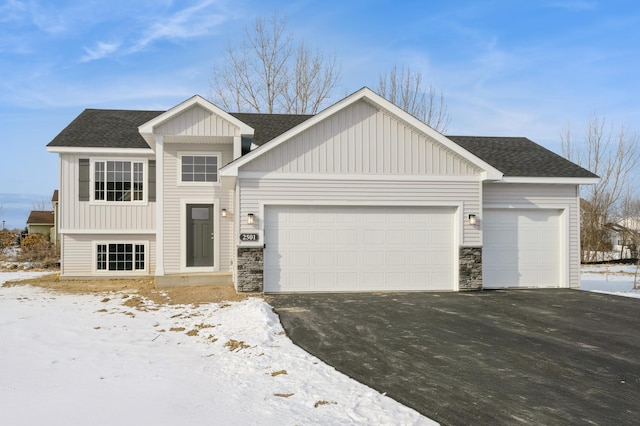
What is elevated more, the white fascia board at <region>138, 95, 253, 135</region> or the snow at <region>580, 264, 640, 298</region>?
the white fascia board at <region>138, 95, 253, 135</region>

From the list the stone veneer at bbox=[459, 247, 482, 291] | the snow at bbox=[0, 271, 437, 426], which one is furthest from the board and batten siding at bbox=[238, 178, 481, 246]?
the snow at bbox=[0, 271, 437, 426]

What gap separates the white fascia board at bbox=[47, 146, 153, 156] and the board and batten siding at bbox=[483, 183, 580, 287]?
10.3 meters

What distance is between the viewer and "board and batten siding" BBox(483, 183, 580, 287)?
12859 millimetres

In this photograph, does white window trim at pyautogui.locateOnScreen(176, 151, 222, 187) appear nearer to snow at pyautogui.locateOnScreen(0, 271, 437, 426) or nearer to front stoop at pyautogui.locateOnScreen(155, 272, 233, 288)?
front stoop at pyautogui.locateOnScreen(155, 272, 233, 288)

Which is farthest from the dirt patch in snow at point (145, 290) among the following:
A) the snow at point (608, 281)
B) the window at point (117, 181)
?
the snow at point (608, 281)

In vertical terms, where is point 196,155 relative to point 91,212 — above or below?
above

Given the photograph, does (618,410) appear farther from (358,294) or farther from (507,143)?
(507,143)

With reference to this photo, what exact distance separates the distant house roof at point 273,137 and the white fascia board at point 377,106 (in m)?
1.40

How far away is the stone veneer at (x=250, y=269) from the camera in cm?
1134

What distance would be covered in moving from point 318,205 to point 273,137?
169 inches

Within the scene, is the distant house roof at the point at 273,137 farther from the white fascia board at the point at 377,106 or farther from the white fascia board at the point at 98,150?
the white fascia board at the point at 377,106

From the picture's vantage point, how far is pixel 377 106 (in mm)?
11953

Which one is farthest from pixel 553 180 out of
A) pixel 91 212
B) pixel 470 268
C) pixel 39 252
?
pixel 39 252

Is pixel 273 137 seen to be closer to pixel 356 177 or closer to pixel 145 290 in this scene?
pixel 356 177
